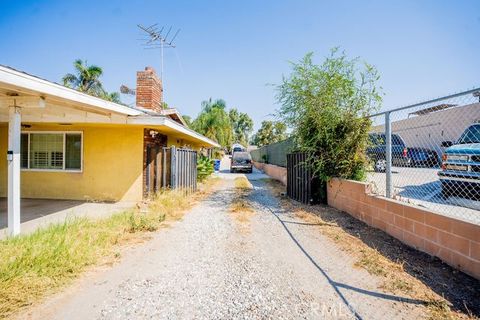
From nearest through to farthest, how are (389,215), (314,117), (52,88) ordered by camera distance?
(52,88) < (389,215) < (314,117)

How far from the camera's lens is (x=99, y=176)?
8312 mm

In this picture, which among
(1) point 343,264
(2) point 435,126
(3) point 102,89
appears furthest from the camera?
(3) point 102,89

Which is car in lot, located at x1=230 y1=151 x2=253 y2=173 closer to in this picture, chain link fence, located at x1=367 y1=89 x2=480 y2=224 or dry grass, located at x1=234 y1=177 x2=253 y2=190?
dry grass, located at x1=234 y1=177 x2=253 y2=190

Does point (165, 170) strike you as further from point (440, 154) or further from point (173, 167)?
point (440, 154)

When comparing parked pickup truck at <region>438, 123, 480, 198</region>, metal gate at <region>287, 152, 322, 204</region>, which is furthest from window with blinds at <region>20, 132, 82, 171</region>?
parked pickup truck at <region>438, 123, 480, 198</region>

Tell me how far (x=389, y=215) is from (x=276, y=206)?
3.50 metres

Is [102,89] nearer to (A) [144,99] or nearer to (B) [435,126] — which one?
(A) [144,99]

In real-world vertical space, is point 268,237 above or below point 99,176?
below

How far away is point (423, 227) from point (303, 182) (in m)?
4.15

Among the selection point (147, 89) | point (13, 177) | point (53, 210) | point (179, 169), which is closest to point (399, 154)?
point (179, 169)

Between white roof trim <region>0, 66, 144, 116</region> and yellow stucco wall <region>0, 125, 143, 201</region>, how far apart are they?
92.8 inches

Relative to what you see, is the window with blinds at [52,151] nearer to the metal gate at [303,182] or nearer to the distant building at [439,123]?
the metal gate at [303,182]

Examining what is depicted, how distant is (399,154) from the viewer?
4.76 meters

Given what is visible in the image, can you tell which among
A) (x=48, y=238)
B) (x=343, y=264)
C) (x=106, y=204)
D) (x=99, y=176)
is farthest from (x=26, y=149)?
(x=343, y=264)
